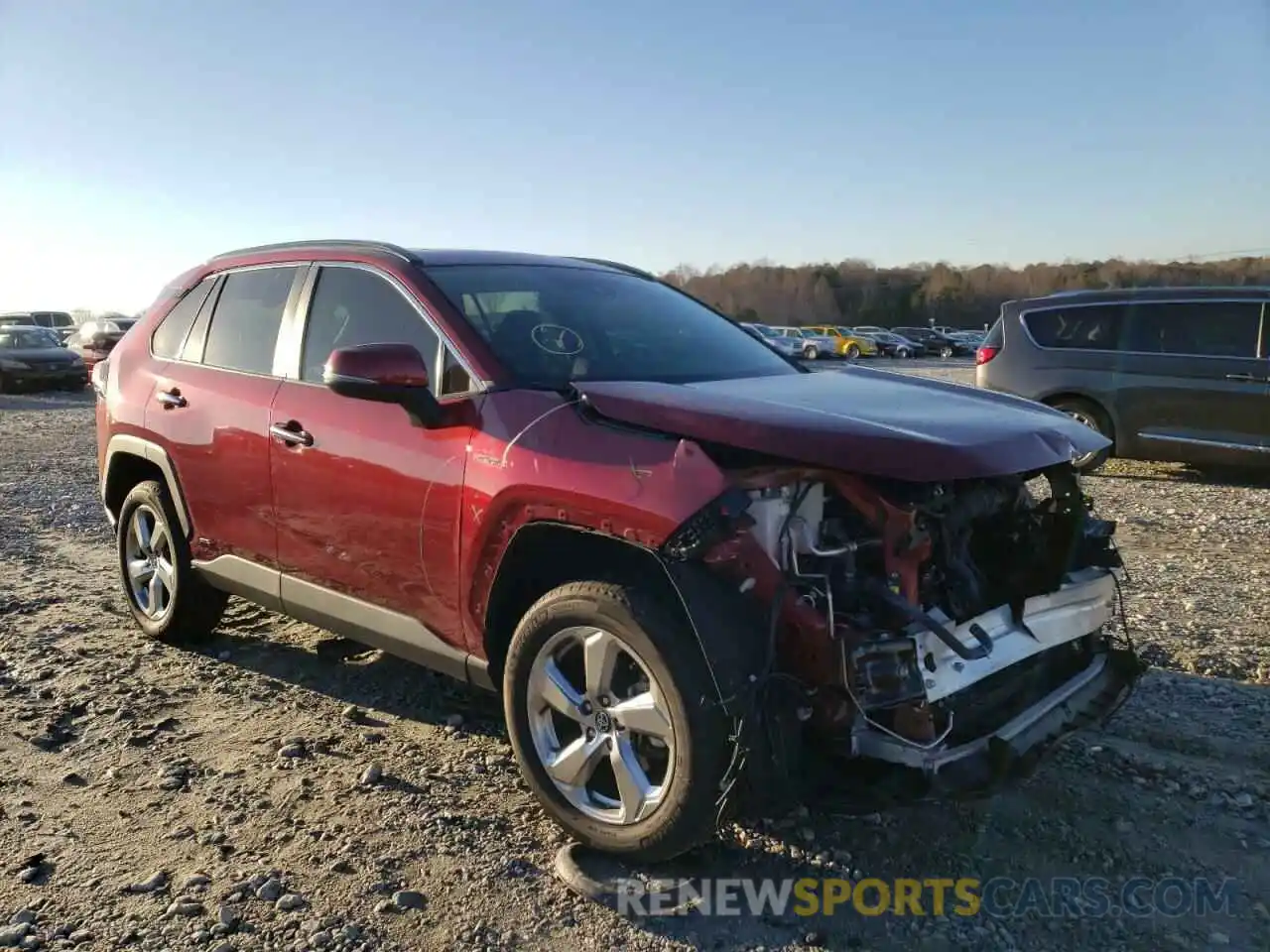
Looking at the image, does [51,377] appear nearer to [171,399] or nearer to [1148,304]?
[171,399]

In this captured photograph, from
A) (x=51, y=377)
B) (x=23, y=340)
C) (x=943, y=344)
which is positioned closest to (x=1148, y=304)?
(x=51, y=377)

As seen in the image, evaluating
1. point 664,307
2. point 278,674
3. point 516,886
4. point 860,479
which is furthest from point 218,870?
point 664,307

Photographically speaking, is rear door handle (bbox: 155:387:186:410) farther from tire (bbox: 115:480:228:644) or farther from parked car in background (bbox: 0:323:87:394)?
parked car in background (bbox: 0:323:87:394)

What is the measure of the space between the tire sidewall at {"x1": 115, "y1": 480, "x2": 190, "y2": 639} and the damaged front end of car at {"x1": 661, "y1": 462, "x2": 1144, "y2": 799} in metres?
2.99

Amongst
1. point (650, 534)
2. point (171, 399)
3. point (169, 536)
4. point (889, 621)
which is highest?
point (171, 399)

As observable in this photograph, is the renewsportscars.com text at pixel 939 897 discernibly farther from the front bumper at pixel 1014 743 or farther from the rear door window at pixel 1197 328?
the rear door window at pixel 1197 328

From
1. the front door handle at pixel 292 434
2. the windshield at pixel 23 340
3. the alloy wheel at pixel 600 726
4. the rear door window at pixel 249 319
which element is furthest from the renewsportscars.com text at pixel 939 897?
the windshield at pixel 23 340

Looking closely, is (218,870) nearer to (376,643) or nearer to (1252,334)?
(376,643)

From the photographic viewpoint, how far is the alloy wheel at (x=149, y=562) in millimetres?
4824

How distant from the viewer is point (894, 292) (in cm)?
8569

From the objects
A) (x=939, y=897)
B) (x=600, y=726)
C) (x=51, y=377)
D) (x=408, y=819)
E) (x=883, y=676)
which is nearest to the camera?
(x=883, y=676)

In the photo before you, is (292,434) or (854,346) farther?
(854,346)

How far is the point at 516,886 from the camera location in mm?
2873

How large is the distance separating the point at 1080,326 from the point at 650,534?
8458mm
